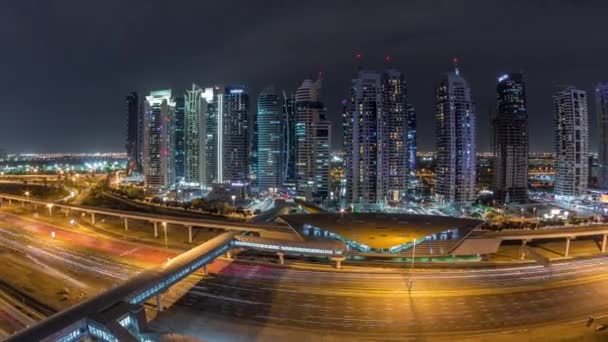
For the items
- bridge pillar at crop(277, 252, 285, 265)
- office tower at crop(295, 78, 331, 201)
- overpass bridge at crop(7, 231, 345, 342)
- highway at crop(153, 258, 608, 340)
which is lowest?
highway at crop(153, 258, 608, 340)

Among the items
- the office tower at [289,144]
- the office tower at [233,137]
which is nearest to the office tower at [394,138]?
the office tower at [289,144]

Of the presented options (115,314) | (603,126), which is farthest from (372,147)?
(603,126)

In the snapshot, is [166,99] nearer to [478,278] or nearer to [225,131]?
[225,131]

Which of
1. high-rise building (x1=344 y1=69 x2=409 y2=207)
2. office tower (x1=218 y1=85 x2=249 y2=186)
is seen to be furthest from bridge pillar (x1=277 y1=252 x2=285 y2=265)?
office tower (x1=218 y1=85 x2=249 y2=186)

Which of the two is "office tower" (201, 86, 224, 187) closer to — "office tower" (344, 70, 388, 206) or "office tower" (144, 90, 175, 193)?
"office tower" (144, 90, 175, 193)

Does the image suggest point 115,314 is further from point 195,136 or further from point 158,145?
point 158,145

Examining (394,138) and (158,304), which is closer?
(158,304)

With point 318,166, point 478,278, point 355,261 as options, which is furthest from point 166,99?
point 478,278
